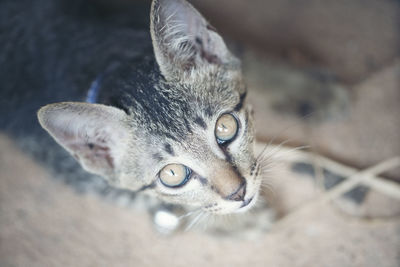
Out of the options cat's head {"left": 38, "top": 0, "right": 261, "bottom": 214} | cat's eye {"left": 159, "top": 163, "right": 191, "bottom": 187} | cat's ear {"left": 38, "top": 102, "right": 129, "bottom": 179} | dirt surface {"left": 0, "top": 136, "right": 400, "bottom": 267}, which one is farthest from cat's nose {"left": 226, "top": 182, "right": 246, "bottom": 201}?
dirt surface {"left": 0, "top": 136, "right": 400, "bottom": 267}

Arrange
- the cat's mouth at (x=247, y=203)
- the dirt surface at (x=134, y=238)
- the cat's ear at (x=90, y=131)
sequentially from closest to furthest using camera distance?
the cat's ear at (x=90, y=131), the cat's mouth at (x=247, y=203), the dirt surface at (x=134, y=238)

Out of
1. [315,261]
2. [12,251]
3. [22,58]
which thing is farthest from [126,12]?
[315,261]

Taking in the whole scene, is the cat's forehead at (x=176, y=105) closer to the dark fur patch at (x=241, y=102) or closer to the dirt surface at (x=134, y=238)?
the dark fur patch at (x=241, y=102)

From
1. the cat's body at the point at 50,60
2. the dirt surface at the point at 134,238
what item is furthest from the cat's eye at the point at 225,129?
the dirt surface at the point at 134,238

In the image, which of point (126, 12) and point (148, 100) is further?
point (126, 12)

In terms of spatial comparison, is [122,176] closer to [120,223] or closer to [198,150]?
[198,150]

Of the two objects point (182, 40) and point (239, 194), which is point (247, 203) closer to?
point (239, 194)

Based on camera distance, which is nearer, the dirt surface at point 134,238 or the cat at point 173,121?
the cat at point 173,121
